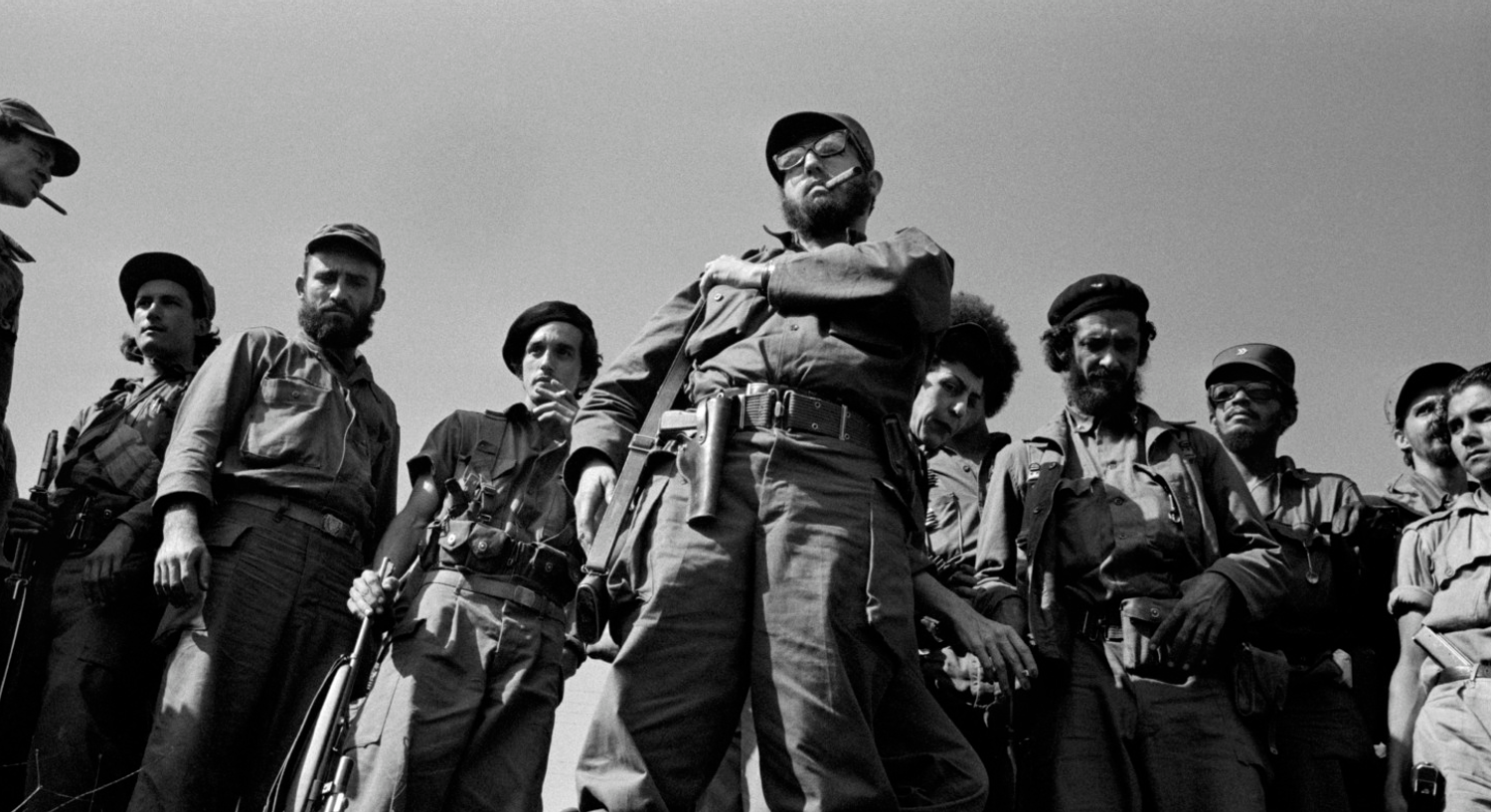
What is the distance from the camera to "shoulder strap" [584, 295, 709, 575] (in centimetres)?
410

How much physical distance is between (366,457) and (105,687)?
1.40 metres

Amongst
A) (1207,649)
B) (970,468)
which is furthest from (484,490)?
(1207,649)

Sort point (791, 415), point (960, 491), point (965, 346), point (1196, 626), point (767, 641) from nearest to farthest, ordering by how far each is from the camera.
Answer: point (767, 641) < point (791, 415) < point (1196, 626) < point (960, 491) < point (965, 346)

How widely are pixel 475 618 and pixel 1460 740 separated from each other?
374 cm

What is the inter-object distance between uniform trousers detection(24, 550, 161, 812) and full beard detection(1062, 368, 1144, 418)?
398 centimetres

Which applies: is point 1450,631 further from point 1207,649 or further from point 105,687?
point 105,687

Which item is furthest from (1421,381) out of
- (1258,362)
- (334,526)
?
(334,526)

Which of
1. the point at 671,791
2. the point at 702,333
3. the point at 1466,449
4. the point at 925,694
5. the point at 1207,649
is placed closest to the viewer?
the point at 671,791

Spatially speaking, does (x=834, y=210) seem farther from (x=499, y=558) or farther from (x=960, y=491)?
(x=960, y=491)

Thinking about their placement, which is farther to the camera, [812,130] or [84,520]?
[84,520]

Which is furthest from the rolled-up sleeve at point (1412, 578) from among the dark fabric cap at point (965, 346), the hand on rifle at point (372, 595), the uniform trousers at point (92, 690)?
the uniform trousers at point (92, 690)

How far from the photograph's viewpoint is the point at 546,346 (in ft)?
22.7

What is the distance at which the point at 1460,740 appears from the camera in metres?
5.35

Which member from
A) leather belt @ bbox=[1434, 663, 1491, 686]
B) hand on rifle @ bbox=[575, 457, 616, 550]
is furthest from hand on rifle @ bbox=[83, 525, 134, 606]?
leather belt @ bbox=[1434, 663, 1491, 686]
